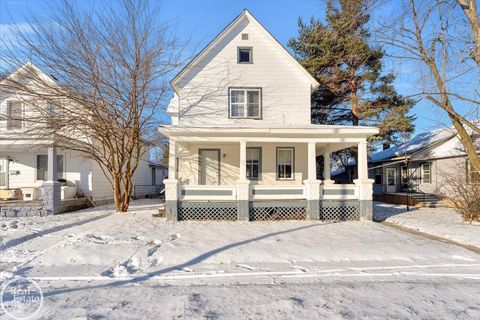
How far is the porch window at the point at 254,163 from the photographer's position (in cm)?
1312

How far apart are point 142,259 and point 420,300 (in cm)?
487

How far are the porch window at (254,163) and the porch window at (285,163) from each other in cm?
94

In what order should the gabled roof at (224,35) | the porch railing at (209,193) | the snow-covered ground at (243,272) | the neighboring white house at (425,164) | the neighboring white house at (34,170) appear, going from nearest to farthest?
the snow-covered ground at (243,272) < the porch railing at (209,193) < the gabled roof at (224,35) < the neighboring white house at (34,170) < the neighboring white house at (425,164)

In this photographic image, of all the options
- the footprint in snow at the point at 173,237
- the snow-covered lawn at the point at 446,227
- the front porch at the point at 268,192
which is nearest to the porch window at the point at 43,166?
the front porch at the point at 268,192

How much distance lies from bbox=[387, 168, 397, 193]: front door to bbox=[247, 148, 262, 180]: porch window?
13.5m

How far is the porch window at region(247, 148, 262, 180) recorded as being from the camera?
13.1 metres

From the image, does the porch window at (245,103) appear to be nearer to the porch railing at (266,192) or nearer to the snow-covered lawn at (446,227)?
the porch railing at (266,192)

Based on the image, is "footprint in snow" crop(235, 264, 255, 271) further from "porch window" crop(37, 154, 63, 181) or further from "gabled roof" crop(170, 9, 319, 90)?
"porch window" crop(37, 154, 63, 181)

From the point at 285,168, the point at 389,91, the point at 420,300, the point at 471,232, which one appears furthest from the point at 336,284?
the point at 389,91

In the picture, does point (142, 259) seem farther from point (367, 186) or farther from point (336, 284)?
point (367, 186)

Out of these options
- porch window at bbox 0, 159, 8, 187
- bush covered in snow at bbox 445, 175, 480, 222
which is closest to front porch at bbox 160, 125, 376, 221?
bush covered in snow at bbox 445, 175, 480, 222

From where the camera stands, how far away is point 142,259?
5.85 meters

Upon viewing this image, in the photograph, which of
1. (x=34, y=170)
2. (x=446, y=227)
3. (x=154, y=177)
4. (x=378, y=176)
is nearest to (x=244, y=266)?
(x=446, y=227)

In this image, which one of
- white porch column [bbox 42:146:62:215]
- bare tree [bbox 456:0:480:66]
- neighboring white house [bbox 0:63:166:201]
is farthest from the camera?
neighboring white house [bbox 0:63:166:201]
